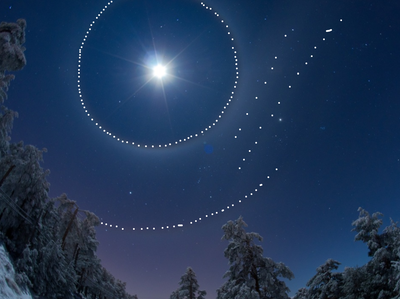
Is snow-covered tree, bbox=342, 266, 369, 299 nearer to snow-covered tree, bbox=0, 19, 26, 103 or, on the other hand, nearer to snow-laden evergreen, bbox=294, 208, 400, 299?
snow-laden evergreen, bbox=294, 208, 400, 299

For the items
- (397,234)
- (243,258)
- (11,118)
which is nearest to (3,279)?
(11,118)

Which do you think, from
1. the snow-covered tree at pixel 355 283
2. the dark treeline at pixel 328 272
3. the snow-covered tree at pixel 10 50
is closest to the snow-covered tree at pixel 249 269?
the dark treeline at pixel 328 272

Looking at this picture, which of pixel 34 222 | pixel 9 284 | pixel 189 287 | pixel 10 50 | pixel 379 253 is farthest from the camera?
pixel 189 287

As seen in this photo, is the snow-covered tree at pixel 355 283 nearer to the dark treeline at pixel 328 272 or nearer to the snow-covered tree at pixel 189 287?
the dark treeline at pixel 328 272

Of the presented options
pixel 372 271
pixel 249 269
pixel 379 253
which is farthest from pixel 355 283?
pixel 249 269

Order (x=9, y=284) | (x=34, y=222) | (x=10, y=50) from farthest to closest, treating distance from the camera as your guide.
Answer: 1. (x=34, y=222)
2. (x=10, y=50)
3. (x=9, y=284)

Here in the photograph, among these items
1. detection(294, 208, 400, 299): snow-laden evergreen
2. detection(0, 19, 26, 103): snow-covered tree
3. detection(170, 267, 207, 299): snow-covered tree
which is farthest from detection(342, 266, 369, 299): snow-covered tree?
detection(0, 19, 26, 103): snow-covered tree

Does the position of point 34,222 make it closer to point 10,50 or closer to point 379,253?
point 10,50
